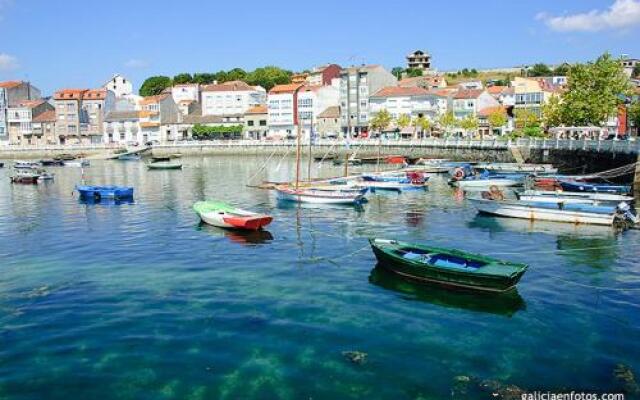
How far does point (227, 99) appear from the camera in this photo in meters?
171

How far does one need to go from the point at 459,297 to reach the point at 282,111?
446 ft

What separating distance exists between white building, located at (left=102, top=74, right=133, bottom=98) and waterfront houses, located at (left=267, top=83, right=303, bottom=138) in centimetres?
5948

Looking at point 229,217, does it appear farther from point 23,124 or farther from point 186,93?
point 23,124

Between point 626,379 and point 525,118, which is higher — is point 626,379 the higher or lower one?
the lower one

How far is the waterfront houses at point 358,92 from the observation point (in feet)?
493

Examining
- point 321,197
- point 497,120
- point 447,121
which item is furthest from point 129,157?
point 321,197

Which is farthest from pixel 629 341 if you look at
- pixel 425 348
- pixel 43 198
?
pixel 43 198

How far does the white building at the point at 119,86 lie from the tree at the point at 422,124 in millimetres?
102158

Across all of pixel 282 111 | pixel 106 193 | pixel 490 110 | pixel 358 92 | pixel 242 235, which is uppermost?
pixel 358 92

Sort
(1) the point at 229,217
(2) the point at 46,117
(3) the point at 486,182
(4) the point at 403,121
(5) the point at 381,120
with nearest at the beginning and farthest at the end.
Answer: (1) the point at 229,217 → (3) the point at 486,182 → (4) the point at 403,121 → (5) the point at 381,120 → (2) the point at 46,117

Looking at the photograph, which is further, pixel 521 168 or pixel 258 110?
pixel 258 110

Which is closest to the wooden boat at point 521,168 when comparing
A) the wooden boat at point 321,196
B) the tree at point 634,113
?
the tree at point 634,113

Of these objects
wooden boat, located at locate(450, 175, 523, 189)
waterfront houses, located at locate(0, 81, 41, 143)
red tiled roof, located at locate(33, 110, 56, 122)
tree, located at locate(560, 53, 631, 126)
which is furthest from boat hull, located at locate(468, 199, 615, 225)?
waterfront houses, located at locate(0, 81, 41, 143)

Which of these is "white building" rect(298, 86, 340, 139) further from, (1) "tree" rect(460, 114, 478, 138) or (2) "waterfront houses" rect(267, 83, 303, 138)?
(1) "tree" rect(460, 114, 478, 138)
